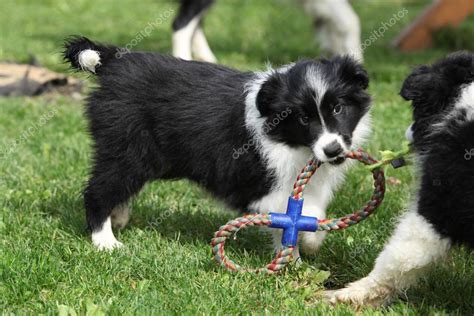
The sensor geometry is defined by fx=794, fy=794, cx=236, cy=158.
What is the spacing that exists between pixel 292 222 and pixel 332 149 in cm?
44

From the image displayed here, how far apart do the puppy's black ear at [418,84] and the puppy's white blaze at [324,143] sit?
36cm

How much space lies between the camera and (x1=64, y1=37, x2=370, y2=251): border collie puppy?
3.79 m

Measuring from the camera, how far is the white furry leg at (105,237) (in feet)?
14.0

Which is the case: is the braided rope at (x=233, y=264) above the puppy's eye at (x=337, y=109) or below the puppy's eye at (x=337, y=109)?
below

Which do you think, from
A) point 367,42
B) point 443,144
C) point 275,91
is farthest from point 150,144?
point 367,42

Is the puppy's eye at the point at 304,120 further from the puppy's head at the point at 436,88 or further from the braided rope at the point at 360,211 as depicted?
the puppy's head at the point at 436,88

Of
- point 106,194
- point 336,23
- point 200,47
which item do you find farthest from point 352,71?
point 200,47


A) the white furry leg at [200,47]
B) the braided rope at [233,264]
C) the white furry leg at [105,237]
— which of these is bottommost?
the white furry leg at [200,47]

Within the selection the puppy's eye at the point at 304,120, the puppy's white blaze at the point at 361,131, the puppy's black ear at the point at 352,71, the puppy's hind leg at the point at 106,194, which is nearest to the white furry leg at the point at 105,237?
the puppy's hind leg at the point at 106,194

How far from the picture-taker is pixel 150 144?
4297mm

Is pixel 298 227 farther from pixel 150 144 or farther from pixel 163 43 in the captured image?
pixel 163 43

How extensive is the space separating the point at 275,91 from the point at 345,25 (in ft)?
15.7
